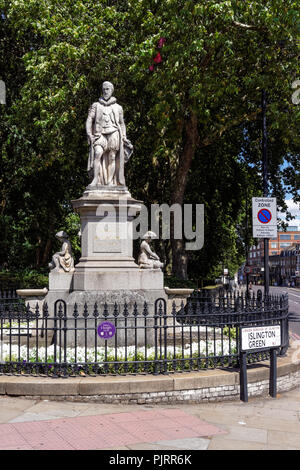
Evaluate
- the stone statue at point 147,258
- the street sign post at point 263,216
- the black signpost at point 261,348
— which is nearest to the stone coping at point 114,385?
the black signpost at point 261,348

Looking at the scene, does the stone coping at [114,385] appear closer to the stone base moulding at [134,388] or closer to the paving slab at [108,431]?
the stone base moulding at [134,388]

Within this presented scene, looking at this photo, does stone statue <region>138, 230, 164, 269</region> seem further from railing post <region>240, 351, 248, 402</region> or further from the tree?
the tree

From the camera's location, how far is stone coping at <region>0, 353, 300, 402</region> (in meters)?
7.00

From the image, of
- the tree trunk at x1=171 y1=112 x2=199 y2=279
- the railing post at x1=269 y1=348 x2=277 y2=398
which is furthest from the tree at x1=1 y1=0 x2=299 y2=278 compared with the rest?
the railing post at x1=269 y1=348 x2=277 y2=398

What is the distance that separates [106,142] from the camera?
11.2m

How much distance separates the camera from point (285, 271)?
145 metres

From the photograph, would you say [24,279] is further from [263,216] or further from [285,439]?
[285,439]

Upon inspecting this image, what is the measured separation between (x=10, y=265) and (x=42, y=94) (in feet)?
61.7

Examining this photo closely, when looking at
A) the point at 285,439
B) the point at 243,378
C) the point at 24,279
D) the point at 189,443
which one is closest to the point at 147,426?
the point at 189,443

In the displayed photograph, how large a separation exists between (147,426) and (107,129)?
7114mm

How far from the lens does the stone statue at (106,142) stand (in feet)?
36.5

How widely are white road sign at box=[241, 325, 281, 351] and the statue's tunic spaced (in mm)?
4900

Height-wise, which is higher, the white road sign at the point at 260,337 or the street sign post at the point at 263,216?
the street sign post at the point at 263,216
